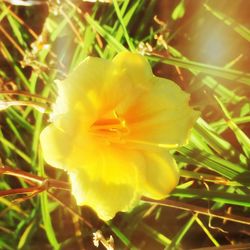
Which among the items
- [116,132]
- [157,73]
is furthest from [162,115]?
[157,73]

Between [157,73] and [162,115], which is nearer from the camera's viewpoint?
[162,115]

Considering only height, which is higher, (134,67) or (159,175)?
(134,67)

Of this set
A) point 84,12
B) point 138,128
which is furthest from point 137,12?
point 138,128

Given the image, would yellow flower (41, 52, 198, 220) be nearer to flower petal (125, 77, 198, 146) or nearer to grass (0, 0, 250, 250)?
flower petal (125, 77, 198, 146)

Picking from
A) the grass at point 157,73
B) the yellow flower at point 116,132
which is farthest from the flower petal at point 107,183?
the grass at point 157,73

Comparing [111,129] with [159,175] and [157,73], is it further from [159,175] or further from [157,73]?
[157,73]

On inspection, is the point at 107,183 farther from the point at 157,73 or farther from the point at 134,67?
the point at 157,73

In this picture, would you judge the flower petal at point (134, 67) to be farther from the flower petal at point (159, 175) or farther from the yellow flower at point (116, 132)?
the flower petal at point (159, 175)
